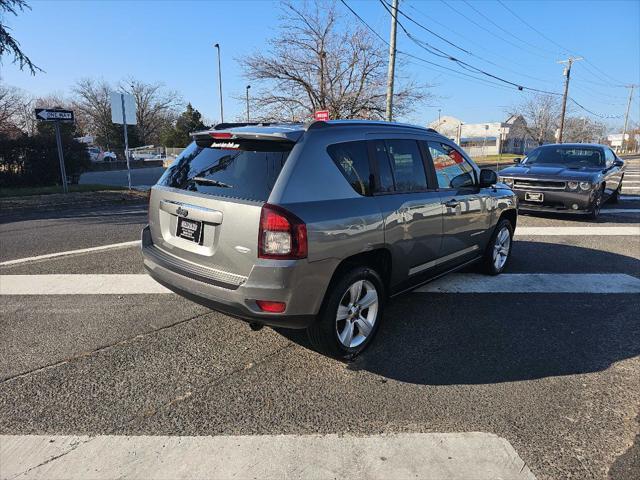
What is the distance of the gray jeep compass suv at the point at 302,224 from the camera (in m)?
2.98

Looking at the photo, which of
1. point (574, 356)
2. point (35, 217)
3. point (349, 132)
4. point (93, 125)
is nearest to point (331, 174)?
point (349, 132)

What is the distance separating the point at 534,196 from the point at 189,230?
852cm

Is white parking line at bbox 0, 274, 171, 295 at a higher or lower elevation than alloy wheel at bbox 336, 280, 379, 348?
lower

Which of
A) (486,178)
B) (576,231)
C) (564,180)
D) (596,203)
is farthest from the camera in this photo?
(596,203)

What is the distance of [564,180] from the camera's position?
9.41m

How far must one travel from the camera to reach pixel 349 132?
356 centimetres

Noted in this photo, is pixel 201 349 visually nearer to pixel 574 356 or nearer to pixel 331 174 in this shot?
pixel 331 174

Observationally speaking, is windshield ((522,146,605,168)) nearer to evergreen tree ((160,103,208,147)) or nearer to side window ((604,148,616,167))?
side window ((604,148,616,167))

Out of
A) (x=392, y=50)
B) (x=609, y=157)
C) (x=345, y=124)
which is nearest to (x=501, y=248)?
(x=345, y=124)

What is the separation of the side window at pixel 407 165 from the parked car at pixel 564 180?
654 cm

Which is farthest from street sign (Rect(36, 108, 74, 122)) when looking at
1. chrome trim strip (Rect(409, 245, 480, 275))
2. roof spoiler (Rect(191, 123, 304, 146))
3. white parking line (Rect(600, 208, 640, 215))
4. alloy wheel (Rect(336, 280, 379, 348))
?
white parking line (Rect(600, 208, 640, 215))

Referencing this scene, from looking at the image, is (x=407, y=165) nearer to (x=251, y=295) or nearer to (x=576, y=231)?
(x=251, y=295)

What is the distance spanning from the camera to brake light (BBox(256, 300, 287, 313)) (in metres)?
2.99

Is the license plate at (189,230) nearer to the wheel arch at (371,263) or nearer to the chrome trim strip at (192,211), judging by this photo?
the chrome trim strip at (192,211)
